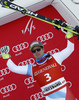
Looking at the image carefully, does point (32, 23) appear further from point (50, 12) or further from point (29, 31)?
point (50, 12)

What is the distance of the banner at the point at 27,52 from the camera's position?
7.48 feet

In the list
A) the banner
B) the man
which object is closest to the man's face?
the man

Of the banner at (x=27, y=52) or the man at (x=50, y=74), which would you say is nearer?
the man at (x=50, y=74)

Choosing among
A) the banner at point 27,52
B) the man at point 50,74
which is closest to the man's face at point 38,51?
the man at point 50,74

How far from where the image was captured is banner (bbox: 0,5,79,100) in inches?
89.7

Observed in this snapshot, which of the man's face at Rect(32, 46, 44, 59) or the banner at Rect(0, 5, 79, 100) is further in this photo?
the banner at Rect(0, 5, 79, 100)

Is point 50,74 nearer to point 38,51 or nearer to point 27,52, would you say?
point 38,51

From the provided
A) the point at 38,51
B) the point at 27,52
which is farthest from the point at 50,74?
the point at 27,52

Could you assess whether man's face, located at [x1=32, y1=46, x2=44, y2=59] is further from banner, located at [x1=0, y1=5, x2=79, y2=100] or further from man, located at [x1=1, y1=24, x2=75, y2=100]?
banner, located at [x1=0, y1=5, x2=79, y2=100]

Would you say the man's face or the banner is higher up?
the man's face

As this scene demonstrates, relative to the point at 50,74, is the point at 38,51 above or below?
above

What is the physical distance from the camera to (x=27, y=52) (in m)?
2.39

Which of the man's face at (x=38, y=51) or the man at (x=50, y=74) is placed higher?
the man's face at (x=38, y=51)

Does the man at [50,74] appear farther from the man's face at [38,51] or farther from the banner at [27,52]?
the banner at [27,52]
